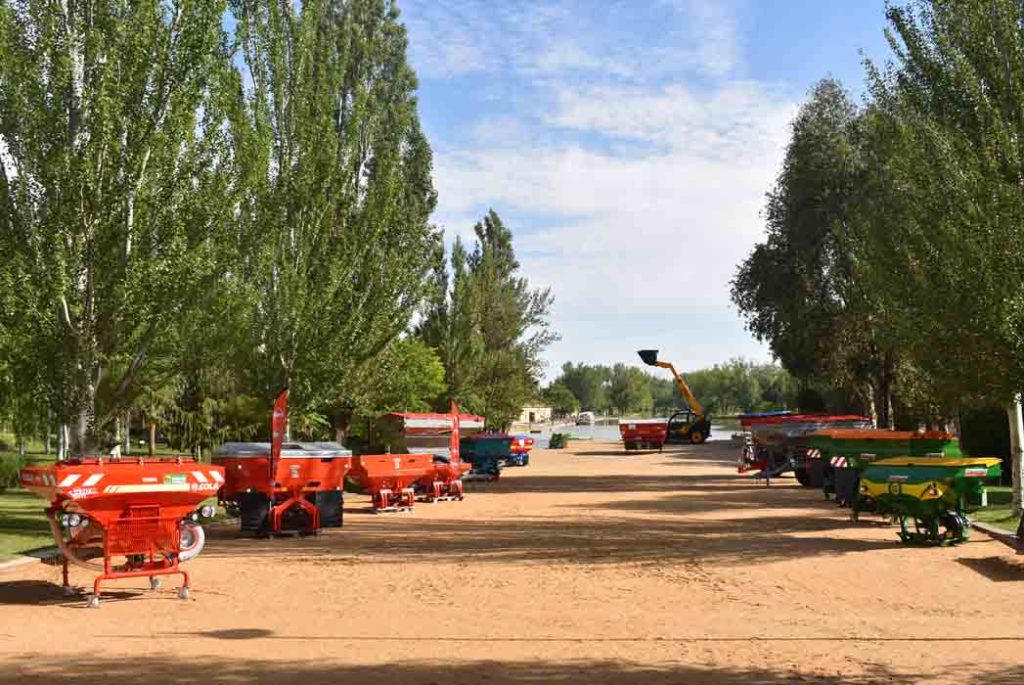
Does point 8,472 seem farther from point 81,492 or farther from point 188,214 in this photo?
point 81,492

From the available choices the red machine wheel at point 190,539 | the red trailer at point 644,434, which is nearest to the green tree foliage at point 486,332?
the red trailer at point 644,434

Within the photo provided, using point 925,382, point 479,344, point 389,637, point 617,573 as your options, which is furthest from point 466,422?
point 389,637

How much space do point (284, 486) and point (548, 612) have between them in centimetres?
805

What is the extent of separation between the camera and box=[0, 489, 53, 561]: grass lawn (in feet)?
47.3

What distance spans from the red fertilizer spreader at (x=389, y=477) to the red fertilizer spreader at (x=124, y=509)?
938 cm

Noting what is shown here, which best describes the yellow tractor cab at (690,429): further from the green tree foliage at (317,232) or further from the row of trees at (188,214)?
the green tree foliage at (317,232)

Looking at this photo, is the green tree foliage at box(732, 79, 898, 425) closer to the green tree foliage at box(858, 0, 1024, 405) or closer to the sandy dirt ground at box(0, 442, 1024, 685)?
the green tree foliage at box(858, 0, 1024, 405)

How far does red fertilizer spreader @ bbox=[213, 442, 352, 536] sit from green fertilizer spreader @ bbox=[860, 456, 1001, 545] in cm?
927

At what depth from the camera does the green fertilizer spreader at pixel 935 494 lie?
Answer: 14.5m

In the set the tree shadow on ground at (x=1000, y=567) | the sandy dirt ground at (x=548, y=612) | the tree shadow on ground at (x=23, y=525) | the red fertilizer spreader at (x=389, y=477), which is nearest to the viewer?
the sandy dirt ground at (x=548, y=612)

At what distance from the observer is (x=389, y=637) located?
8.55 meters

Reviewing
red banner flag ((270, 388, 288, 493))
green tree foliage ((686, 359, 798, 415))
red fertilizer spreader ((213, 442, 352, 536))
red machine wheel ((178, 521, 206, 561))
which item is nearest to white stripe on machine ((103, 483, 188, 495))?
red machine wheel ((178, 521, 206, 561))

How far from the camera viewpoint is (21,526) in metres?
16.9

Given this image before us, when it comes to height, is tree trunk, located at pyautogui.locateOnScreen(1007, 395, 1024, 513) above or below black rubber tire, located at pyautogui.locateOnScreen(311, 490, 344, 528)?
above
